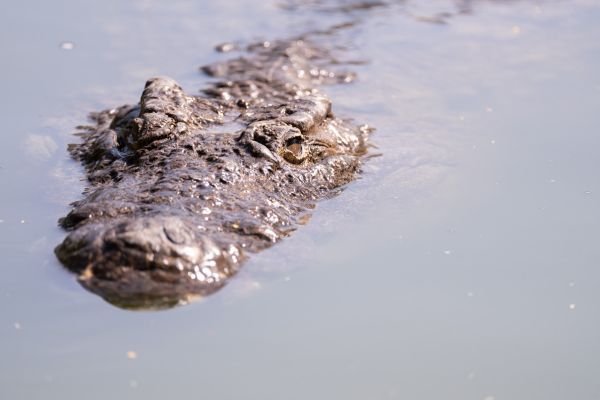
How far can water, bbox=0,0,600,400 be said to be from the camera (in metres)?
4.66

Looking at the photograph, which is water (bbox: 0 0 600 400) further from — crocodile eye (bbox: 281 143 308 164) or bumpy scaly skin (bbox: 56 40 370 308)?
crocodile eye (bbox: 281 143 308 164)

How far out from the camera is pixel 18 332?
477 centimetres

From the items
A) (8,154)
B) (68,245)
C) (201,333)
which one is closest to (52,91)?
(8,154)

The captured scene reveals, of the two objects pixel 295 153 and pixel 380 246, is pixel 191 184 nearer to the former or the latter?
pixel 295 153

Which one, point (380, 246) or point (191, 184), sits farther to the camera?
point (380, 246)

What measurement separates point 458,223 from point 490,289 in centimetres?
82

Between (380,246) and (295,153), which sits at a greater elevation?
(295,153)

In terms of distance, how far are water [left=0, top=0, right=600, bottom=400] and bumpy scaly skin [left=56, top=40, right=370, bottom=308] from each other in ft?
0.43

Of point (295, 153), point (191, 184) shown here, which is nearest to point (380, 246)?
point (295, 153)

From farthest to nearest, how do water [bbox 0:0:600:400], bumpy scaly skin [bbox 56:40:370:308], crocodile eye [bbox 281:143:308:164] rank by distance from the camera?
crocodile eye [bbox 281:143:308:164], bumpy scaly skin [bbox 56:40:370:308], water [bbox 0:0:600:400]

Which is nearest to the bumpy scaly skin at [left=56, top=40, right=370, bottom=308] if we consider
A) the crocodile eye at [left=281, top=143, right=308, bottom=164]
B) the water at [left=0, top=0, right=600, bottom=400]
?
the crocodile eye at [left=281, top=143, right=308, bottom=164]

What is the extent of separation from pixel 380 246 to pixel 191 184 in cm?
127

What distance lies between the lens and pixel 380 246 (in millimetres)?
5867

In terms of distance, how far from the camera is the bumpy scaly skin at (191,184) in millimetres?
4855
